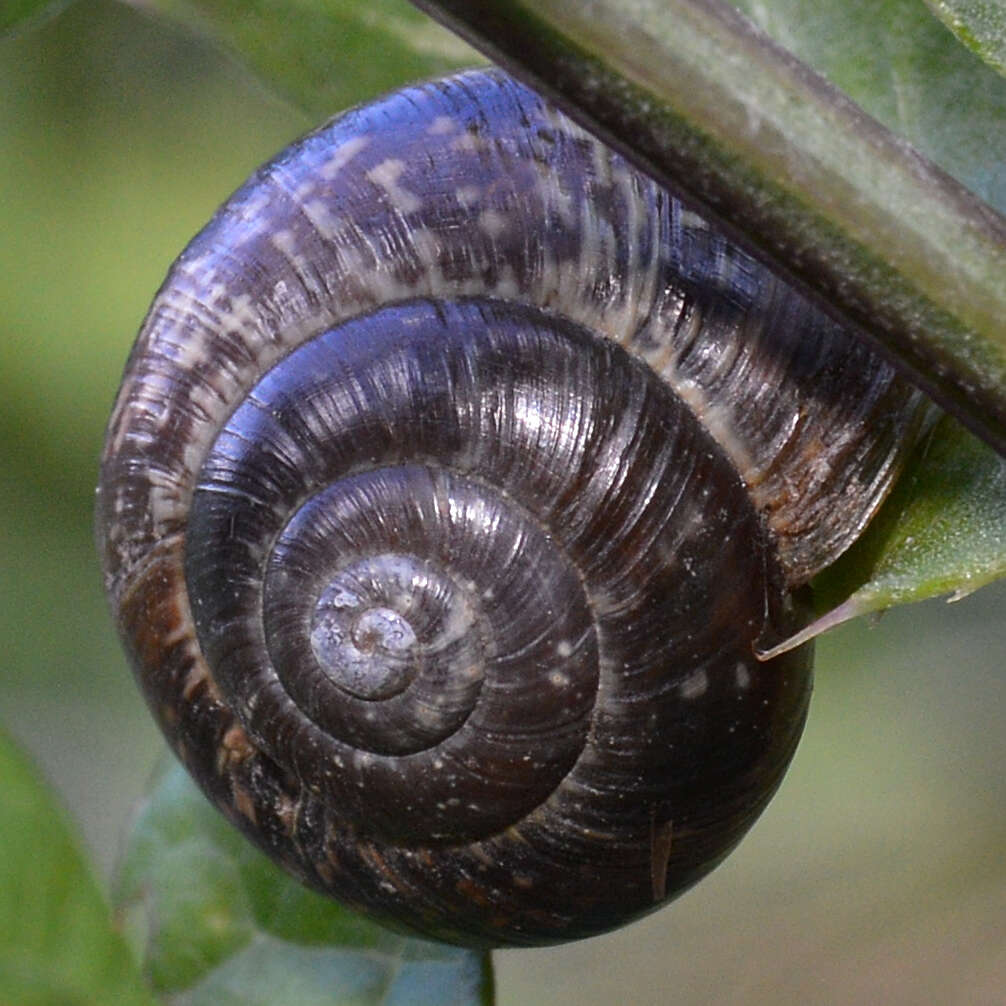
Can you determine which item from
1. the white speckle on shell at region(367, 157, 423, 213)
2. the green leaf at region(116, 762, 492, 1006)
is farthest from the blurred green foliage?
the white speckle on shell at region(367, 157, 423, 213)

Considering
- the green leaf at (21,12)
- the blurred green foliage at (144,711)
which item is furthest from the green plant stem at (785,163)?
the blurred green foliage at (144,711)

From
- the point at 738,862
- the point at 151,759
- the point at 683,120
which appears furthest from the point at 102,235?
the point at 683,120

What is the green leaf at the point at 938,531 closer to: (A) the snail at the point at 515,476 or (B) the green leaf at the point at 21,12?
(A) the snail at the point at 515,476

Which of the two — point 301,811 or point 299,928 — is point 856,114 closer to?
point 301,811

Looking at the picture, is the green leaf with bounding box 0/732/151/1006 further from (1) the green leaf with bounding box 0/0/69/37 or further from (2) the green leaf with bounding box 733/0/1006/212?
(2) the green leaf with bounding box 733/0/1006/212

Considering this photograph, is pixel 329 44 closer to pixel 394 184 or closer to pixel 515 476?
pixel 394 184

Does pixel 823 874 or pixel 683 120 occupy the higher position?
pixel 823 874
